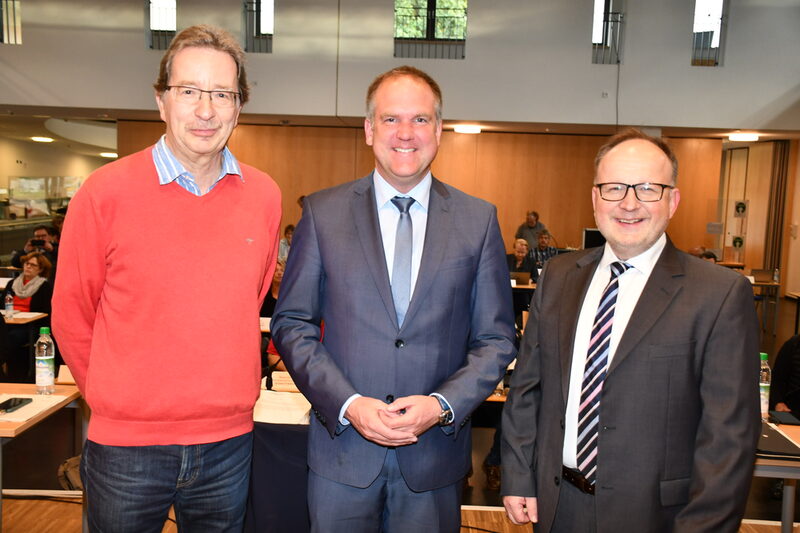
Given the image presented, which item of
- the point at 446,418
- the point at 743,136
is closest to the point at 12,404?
the point at 446,418

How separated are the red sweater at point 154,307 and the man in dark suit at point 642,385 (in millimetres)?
914

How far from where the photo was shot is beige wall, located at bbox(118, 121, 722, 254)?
13805 mm

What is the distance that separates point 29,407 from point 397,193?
7.30 feet

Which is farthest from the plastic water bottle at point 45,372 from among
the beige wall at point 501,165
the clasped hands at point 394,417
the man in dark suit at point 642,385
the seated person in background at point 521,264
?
the beige wall at point 501,165

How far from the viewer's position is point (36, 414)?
3.06 m

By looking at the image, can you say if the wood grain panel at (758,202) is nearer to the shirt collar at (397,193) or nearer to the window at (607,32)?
the window at (607,32)

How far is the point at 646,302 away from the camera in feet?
6.08

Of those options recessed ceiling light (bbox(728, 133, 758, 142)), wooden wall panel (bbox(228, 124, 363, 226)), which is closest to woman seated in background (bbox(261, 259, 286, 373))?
wooden wall panel (bbox(228, 124, 363, 226))

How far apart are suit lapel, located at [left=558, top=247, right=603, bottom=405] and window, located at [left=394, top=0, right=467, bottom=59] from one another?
959 centimetres

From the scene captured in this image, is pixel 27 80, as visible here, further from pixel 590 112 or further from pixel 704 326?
pixel 704 326

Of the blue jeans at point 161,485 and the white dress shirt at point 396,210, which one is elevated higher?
the white dress shirt at point 396,210

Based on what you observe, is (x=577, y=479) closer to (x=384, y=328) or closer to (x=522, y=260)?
(x=384, y=328)

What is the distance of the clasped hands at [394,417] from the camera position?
71.8 inches

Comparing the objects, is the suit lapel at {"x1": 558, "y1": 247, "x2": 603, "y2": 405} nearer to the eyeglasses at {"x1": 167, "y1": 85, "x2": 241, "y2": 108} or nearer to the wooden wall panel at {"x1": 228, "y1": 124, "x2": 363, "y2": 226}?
the eyeglasses at {"x1": 167, "y1": 85, "x2": 241, "y2": 108}
